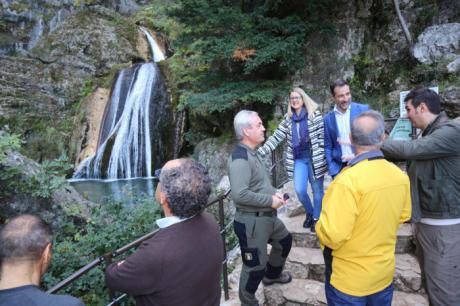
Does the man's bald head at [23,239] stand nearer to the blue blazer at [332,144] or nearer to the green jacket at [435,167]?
the green jacket at [435,167]

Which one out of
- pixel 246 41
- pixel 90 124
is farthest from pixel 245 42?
pixel 90 124

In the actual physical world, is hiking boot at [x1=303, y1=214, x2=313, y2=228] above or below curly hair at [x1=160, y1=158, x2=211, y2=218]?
below

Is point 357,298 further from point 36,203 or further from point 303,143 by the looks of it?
point 36,203

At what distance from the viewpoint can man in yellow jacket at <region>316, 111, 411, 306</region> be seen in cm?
188

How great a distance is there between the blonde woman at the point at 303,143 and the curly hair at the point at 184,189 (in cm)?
184

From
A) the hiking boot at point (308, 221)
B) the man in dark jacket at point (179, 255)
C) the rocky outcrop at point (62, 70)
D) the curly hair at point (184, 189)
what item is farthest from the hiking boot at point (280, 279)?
the rocky outcrop at point (62, 70)

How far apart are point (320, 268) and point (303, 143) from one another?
137 centimetres

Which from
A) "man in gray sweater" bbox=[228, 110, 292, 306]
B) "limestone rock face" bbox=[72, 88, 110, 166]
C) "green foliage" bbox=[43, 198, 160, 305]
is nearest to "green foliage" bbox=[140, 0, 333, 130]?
"green foliage" bbox=[43, 198, 160, 305]

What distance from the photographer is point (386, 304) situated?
2109mm

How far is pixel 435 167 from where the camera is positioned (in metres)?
2.36

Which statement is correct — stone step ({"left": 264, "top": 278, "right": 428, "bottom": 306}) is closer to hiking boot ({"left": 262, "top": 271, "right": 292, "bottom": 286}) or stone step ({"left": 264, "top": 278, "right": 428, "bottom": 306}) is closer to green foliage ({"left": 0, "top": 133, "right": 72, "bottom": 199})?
hiking boot ({"left": 262, "top": 271, "right": 292, "bottom": 286})

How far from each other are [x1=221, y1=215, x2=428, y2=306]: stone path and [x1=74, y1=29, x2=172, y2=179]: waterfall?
343 inches

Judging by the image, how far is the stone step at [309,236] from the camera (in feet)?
12.1

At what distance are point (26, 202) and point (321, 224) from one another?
3867 millimetres
